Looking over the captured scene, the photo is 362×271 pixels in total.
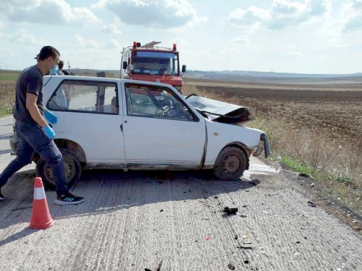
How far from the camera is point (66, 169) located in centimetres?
536

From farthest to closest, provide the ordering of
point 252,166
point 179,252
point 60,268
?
1. point 252,166
2. point 179,252
3. point 60,268

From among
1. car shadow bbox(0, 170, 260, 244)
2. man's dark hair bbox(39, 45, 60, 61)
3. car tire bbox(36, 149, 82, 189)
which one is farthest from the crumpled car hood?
man's dark hair bbox(39, 45, 60, 61)

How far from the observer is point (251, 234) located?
4062mm

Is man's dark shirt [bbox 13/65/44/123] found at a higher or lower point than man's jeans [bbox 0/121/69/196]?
higher

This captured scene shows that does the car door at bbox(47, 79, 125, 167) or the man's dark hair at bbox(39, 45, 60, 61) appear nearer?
the man's dark hair at bbox(39, 45, 60, 61)

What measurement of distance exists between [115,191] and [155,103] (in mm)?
1548

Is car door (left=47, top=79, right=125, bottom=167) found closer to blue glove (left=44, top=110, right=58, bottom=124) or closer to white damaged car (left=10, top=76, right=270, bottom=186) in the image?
white damaged car (left=10, top=76, right=270, bottom=186)

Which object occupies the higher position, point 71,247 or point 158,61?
point 158,61

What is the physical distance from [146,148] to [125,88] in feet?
3.36

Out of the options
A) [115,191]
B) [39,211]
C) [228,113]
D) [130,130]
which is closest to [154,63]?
[228,113]

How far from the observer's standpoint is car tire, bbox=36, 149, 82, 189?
17.3 ft

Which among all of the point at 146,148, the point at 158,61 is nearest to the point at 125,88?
the point at 146,148

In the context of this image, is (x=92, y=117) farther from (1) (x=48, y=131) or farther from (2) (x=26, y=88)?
(2) (x=26, y=88)

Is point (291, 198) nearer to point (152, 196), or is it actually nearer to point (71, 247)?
point (152, 196)
